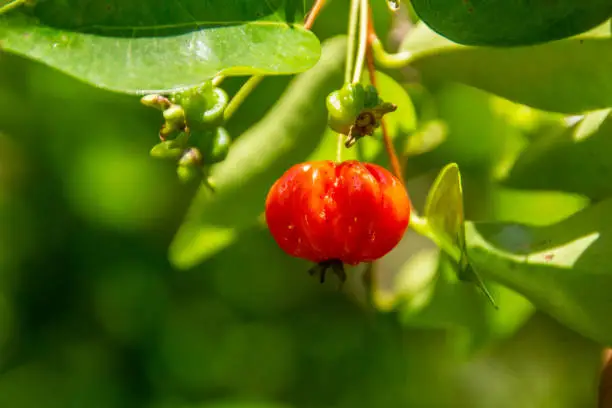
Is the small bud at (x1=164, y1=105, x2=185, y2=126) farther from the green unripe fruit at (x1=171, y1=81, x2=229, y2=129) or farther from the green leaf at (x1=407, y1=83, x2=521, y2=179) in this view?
the green leaf at (x1=407, y1=83, x2=521, y2=179)

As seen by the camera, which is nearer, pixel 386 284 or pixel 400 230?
pixel 400 230

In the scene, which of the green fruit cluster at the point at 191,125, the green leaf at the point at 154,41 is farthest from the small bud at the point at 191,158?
the green leaf at the point at 154,41

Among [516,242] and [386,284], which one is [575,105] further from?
[386,284]

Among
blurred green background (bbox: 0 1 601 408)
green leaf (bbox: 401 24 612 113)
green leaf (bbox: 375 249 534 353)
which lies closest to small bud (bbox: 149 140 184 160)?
green leaf (bbox: 401 24 612 113)

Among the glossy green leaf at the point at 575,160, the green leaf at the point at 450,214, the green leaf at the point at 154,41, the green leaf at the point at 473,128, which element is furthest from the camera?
the green leaf at the point at 473,128

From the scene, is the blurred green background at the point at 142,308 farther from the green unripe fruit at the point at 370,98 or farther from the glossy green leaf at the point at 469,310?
the green unripe fruit at the point at 370,98

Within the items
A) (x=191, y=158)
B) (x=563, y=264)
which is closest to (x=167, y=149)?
(x=191, y=158)

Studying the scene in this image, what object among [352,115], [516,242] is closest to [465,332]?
[516,242]
